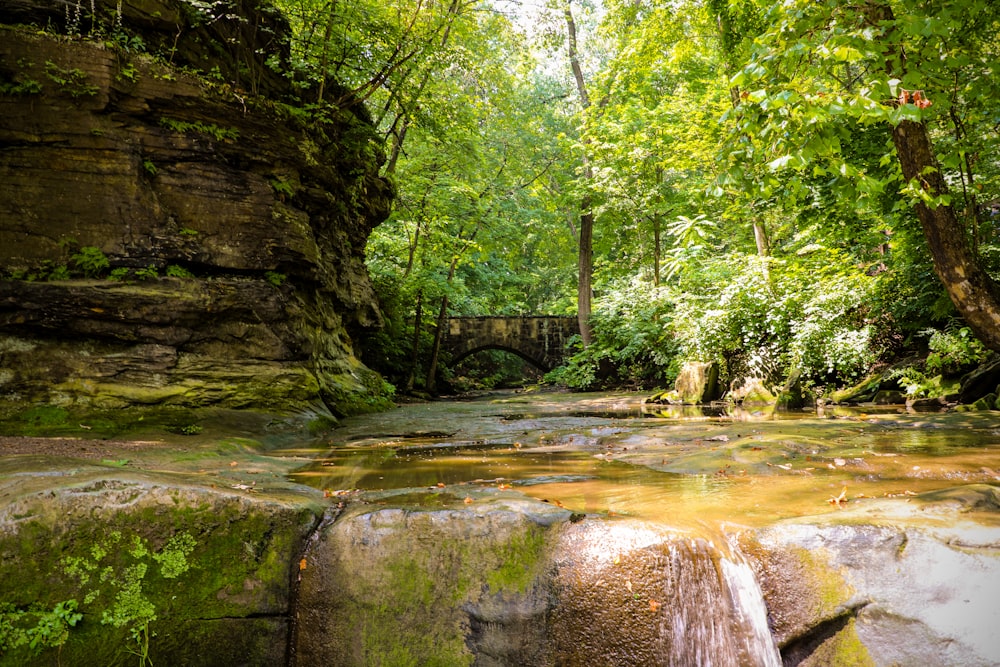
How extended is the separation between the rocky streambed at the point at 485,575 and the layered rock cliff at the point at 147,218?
11.0 feet

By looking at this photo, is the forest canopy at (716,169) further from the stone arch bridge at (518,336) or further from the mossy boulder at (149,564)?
the mossy boulder at (149,564)

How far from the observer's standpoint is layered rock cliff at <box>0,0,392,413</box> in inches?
247

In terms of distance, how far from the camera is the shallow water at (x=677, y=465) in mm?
3396

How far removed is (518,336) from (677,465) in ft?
62.1

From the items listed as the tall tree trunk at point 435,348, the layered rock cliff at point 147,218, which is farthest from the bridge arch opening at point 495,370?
the layered rock cliff at point 147,218

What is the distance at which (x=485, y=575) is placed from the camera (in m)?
2.89

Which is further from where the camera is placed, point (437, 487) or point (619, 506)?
point (437, 487)

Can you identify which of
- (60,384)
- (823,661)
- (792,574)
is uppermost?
(60,384)

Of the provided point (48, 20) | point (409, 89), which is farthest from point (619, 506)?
point (409, 89)

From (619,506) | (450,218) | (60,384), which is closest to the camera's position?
(619,506)

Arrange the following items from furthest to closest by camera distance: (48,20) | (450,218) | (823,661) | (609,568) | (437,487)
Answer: (450,218)
(48,20)
(437,487)
(609,568)
(823,661)

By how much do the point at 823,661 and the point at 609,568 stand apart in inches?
38.7

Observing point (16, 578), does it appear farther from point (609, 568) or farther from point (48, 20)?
point (48, 20)

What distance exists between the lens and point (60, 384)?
5.99m
